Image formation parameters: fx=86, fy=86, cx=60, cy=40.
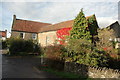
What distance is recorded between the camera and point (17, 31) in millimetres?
24609

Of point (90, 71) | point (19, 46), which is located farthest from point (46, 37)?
→ point (90, 71)

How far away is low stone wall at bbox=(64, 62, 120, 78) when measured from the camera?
6.95m

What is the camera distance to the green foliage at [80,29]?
47.5 feet

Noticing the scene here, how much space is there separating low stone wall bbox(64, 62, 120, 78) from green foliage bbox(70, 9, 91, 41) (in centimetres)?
676

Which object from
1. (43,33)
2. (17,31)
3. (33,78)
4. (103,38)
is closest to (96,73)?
(33,78)

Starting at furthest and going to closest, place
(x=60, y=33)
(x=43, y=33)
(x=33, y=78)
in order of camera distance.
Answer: (x=43, y=33)
(x=60, y=33)
(x=33, y=78)

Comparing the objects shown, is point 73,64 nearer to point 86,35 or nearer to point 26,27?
point 86,35

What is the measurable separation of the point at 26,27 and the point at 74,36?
17965 mm

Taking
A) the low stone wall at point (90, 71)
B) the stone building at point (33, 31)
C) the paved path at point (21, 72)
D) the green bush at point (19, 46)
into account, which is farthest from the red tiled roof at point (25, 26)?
the low stone wall at point (90, 71)

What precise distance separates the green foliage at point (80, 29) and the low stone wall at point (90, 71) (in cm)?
676

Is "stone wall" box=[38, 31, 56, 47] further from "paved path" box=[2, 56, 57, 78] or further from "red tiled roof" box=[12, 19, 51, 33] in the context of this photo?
"paved path" box=[2, 56, 57, 78]

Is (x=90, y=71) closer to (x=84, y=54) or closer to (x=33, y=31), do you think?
(x=84, y=54)

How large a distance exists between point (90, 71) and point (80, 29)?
28.0 feet

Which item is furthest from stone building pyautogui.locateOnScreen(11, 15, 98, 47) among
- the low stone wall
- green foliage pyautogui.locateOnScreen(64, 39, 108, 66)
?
the low stone wall
